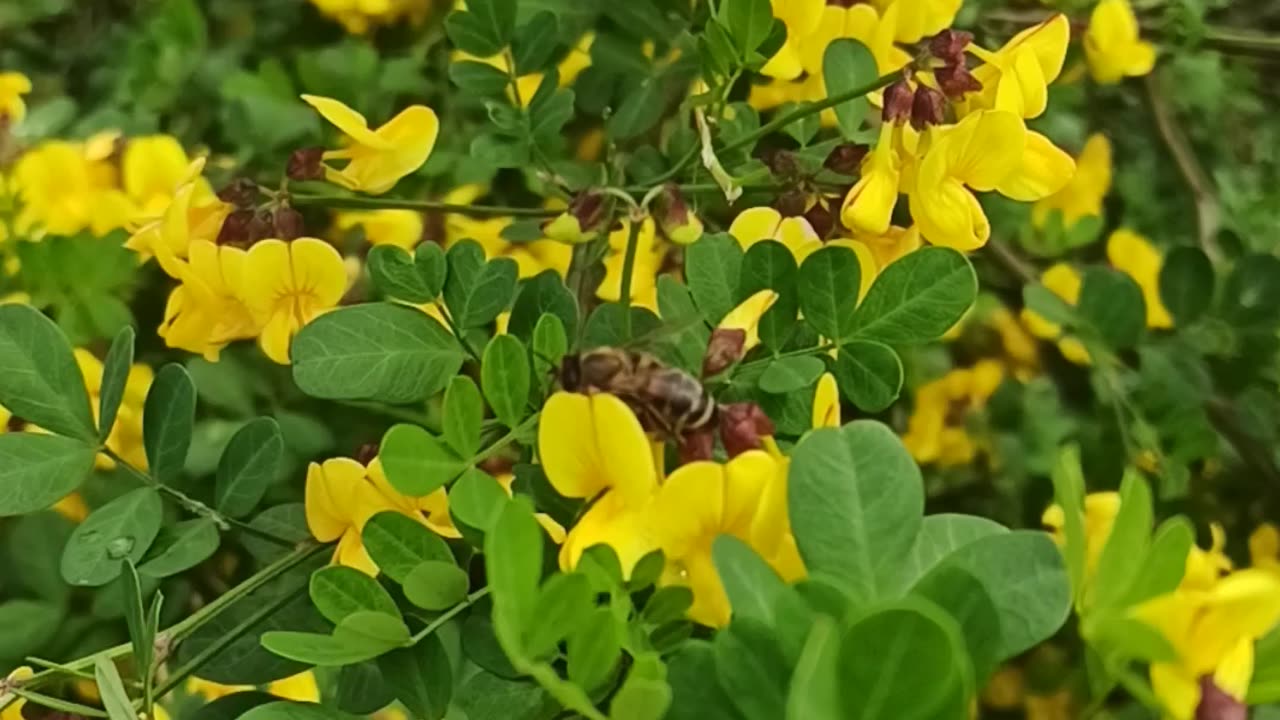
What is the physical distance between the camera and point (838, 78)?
0.58m

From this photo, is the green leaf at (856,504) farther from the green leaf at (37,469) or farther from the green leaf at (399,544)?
the green leaf at (37,469)

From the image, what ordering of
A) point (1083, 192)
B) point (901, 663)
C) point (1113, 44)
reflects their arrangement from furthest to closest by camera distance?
point (1083, 192), point (1113, 44), point (901, 663)

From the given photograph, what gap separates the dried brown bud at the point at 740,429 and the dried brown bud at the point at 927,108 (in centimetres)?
18

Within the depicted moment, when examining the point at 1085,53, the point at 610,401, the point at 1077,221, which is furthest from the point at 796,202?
the point at 1077,221

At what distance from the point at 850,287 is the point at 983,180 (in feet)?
0.24

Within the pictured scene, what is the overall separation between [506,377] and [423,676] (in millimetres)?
101

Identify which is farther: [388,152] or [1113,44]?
[1113,44]

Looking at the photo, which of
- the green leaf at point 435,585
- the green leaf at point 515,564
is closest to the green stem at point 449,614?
the green leaf at point 435,585

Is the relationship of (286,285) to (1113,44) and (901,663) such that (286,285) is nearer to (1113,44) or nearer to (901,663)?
(901,663)

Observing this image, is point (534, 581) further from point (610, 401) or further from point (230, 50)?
point (230, 50)

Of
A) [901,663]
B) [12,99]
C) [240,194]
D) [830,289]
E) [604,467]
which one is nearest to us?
[901,663]

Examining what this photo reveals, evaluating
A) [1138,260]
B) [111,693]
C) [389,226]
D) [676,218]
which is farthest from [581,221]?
[1138,260]

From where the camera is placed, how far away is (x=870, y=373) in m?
0.50

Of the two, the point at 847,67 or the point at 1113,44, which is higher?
the point at 847,67
